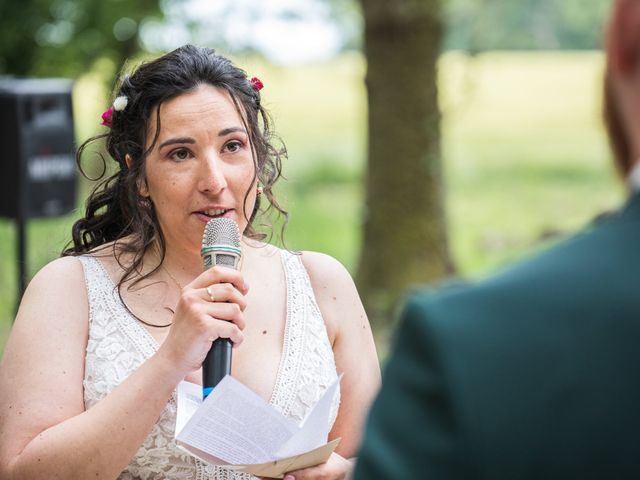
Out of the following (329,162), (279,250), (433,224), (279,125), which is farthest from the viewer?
(329,162)

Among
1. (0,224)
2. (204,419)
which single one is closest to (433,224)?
(204,419)

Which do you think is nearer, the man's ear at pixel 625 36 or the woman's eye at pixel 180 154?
the man's ear at pixel 625 36

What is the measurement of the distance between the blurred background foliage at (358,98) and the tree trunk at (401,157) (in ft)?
0.80

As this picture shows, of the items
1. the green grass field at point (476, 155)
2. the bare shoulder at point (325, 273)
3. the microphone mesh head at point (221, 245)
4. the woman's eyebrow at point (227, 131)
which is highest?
the woman's eyebrow at point (227, 131)

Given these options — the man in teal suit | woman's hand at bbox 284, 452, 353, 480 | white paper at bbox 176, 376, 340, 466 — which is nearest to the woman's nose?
white paper at bbox 176, 376, 340, 466

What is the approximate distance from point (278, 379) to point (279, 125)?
2.93 feet

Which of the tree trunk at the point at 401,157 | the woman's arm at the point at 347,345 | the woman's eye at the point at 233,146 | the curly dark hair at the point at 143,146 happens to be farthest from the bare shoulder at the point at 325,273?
the tree trunk at the point at 401,157

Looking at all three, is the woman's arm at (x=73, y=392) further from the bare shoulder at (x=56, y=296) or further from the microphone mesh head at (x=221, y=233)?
the microphone mesh head at (x=221, y=233)

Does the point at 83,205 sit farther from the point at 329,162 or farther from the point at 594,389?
the point at 329,162

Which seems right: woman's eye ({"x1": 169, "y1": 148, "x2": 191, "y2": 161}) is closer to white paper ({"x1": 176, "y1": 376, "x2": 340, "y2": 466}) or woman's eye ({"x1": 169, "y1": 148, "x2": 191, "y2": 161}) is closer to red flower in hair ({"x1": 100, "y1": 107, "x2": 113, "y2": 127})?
red flower in hair ({"x1": 100, "y1": 107, "x2": 113, "y2": 127})

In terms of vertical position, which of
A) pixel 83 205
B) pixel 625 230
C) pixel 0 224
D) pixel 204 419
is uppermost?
pixel 625 230

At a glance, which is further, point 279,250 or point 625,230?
point 279,250

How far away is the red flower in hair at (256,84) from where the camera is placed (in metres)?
2.90

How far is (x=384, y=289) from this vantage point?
333 inches
